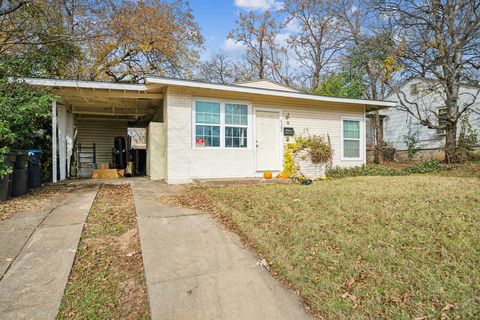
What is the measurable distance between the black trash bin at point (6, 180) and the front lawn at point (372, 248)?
3321 mm

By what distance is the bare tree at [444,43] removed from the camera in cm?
1147

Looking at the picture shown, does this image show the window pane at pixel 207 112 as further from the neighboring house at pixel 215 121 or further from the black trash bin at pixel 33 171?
the black trash bin at pixel 33 171

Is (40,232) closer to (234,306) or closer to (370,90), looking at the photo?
(234,306)

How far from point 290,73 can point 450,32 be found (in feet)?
44.6

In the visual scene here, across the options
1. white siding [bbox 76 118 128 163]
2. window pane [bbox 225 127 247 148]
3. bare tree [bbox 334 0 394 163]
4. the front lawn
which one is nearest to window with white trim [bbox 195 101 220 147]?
window pane [bbox 225 127 247 148]

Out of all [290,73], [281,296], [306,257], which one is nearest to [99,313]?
[281,296]

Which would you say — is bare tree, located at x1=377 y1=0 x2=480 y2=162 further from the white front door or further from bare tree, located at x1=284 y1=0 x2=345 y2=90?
bare tree, located at x1=284 y1=0 x2=345 y2=90

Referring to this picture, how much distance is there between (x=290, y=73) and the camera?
2430 centimetres

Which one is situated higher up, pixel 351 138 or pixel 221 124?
pixel 221 124

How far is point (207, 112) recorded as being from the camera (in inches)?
324

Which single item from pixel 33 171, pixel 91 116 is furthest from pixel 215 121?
pixel 91 116

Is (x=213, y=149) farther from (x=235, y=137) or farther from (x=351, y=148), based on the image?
(x=351, y=148)

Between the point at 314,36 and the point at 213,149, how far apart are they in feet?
58.1

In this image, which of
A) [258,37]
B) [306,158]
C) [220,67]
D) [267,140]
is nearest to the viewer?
[267,140]
